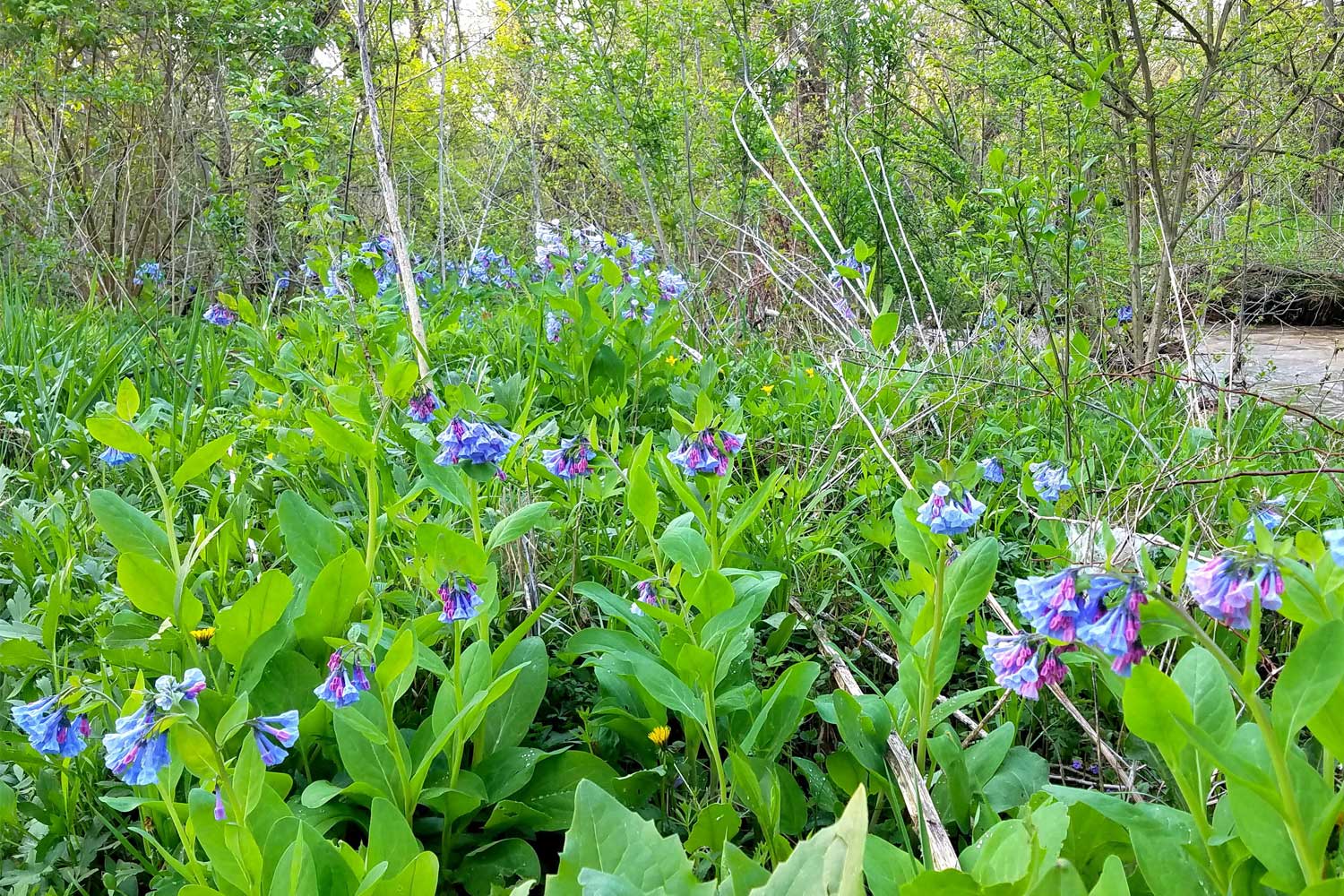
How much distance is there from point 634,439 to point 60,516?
54.0 inches

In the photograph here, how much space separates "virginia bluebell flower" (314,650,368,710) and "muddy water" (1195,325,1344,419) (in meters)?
2.70

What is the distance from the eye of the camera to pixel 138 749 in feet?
3.12

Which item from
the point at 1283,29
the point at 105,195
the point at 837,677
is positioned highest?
the point at 1283,29

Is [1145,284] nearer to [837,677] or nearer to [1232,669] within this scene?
[837,677]

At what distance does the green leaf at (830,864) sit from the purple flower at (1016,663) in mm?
324

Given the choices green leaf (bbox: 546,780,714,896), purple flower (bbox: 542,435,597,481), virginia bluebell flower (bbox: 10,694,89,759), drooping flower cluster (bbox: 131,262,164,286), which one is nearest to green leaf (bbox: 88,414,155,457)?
virginia bluebell flower (bbox: 10,694,89,759)

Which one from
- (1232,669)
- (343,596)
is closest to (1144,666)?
(1232,669)

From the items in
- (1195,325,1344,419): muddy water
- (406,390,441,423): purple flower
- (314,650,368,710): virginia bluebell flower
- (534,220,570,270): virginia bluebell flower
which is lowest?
(1195,325,1344,419): muddy water

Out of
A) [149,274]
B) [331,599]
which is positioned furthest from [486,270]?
[331,599]

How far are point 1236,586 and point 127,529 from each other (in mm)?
1386

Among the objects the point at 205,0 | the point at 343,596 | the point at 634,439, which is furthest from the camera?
the point at 205,0

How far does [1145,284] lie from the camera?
4.52 m

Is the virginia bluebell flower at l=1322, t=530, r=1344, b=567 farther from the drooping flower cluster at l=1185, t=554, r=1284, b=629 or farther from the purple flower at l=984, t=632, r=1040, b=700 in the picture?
the purple flower at l=984, t=632, r=1040, b=700

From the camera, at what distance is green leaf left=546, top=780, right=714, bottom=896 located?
0.85m
